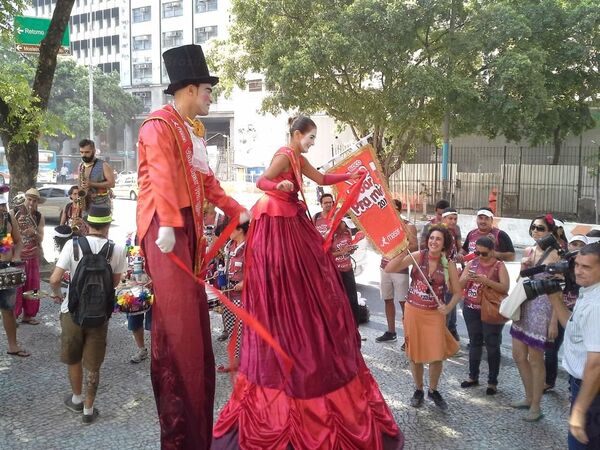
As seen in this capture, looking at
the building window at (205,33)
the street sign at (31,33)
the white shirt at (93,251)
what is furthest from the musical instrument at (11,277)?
the building window at (205,33)

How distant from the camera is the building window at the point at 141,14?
Answer: 46.1m

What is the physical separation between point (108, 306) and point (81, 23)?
5480cm

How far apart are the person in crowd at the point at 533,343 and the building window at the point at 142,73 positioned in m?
46.3

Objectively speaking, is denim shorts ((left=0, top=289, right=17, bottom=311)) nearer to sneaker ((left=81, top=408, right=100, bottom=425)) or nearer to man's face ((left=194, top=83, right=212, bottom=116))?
sneaker ((left=81, top=408, right=100, bottom=425))

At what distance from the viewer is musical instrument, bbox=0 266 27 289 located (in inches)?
218

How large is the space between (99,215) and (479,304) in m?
3.34

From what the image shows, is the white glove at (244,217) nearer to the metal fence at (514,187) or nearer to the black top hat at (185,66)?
the black top hat at (185,66)

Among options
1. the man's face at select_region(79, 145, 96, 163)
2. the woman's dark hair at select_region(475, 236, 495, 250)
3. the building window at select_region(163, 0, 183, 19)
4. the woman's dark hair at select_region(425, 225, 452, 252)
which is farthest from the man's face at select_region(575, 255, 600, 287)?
the building window at select_region(163, 0, 183, 19)

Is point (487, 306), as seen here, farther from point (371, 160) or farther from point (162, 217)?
point (162, 217)

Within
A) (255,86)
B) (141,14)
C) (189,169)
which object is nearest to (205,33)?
(141,14)

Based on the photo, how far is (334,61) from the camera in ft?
47.0

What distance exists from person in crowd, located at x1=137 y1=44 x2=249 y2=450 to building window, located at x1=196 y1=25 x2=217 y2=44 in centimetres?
4185

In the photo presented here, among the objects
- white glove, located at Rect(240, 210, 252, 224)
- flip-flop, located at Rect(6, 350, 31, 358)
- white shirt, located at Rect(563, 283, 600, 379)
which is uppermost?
white glove, located at Rect(240, 210, 252, 224)

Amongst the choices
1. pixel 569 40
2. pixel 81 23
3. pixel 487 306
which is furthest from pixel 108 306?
pixel 81 23
